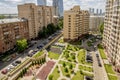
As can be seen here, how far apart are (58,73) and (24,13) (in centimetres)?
5419

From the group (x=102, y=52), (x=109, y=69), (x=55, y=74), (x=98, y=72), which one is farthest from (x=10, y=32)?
(x=109, y=69)

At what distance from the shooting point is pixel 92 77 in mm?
41125

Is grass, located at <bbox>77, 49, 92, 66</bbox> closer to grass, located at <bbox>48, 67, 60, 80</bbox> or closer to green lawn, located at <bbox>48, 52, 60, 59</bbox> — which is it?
green lawn, located at <bbox>48, 52, 60, 59</bbox>

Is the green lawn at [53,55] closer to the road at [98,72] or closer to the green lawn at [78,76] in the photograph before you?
the green lawn at [78,76]

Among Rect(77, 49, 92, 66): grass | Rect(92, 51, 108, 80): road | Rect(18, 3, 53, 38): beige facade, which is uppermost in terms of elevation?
Rect(18, 3, 53, 38): beige facade

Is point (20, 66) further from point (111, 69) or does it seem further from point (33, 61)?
point (111, 69)

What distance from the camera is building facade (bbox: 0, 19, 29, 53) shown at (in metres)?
60.5

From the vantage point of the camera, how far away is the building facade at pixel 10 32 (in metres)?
60.5

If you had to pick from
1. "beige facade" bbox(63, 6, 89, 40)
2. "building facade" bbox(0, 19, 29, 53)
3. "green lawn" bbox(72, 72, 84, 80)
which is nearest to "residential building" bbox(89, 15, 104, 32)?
"beige facade" bbox(63, 6, 89, 40)

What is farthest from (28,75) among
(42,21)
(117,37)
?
(42,21)

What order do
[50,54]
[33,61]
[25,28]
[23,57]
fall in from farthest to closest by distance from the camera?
[25,28], [50,54], [23,57], [33,61]

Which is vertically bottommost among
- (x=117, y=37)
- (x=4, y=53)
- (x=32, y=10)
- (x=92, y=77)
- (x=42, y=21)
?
(x=92, y=77)

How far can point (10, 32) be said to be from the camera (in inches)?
2571

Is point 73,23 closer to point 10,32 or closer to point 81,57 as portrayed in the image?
point 81,57
